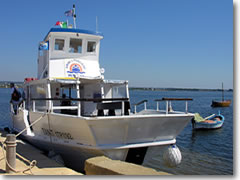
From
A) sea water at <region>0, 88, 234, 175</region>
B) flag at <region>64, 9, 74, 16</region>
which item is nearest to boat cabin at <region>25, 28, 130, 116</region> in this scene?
flag at <region>64, 9, 74, 16</region>

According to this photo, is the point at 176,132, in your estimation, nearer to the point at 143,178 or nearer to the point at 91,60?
the point at 143,178

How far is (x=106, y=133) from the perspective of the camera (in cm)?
732

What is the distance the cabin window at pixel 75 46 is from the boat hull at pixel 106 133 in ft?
10.8

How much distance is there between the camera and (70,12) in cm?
1249

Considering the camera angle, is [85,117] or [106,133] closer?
[85,117]

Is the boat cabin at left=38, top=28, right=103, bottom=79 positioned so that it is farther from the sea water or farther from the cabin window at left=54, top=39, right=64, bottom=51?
the sea water

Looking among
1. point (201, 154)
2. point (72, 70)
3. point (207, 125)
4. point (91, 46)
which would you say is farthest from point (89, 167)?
point (207, 125)

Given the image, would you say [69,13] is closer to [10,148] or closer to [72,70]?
[72,70]

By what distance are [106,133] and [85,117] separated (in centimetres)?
81

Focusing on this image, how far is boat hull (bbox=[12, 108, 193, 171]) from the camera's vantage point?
23.6 ft

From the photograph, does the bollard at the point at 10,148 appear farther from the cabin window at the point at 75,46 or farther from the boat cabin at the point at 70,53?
the cabin window at the point at 75,46

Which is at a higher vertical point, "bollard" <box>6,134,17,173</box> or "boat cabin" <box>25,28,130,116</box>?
"boat cabin" <box>25,28,130,116</box>

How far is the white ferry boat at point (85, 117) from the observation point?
7355mm

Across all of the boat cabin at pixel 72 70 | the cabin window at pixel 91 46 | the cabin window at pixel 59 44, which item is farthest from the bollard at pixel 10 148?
the cabin window at pixel 91 46
